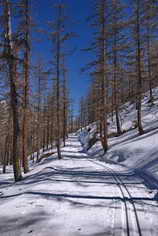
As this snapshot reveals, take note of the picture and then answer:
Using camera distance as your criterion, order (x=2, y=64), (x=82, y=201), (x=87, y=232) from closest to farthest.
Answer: (x=87, y=232) < (x=82, y=201) < (x=2, y=64)

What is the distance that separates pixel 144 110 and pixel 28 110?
18.8m

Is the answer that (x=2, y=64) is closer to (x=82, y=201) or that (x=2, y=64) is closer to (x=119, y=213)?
(x=82, y=201)

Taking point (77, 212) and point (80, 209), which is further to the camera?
point (80, 209)

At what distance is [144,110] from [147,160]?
747 inches

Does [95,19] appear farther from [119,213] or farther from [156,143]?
[119,213]

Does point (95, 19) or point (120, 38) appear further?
point (120, 38)

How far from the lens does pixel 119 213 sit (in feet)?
16.4

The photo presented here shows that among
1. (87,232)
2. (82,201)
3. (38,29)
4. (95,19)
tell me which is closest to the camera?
(87,232)

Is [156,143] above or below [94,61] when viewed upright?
below

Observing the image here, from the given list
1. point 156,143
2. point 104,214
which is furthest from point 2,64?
point 156,143

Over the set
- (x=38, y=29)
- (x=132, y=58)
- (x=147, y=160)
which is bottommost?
(x=147, y=160)

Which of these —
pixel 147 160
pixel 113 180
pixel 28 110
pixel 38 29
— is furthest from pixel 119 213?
pixel 38 29

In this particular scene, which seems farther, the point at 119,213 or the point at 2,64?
the point at 2,64

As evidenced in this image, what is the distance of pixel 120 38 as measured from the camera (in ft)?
69.4
